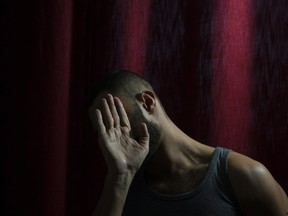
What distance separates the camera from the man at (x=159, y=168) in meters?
0.97

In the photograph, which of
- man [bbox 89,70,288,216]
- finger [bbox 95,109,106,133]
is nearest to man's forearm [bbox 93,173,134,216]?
man [bbox 89,70,288,216]

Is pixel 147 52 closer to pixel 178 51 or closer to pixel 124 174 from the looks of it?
pixel 178 51

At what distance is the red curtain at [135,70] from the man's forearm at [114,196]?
0.98ft

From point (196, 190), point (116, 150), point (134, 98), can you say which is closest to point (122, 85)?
point (134, 98)

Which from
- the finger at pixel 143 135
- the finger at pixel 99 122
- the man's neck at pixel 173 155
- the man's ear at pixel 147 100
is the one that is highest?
the man's ear at pixel 147 100

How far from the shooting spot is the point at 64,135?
126 centimetres

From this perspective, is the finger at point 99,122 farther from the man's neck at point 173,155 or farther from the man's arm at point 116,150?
the man's neck at point 173,155

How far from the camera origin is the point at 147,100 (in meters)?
1.10

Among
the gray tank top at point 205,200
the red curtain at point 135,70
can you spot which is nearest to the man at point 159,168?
the gray tank top at point 205,200

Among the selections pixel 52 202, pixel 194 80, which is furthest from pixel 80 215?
pixel 194 80

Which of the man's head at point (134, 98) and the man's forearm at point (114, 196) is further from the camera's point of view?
the man's head at point (134, 98)

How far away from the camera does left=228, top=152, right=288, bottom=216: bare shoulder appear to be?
948 millimetres

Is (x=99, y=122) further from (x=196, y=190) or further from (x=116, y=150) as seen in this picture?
(x=196, y=190)

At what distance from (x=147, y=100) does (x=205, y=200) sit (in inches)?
10.5
